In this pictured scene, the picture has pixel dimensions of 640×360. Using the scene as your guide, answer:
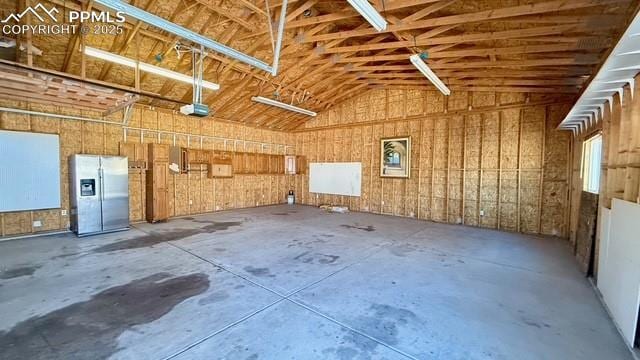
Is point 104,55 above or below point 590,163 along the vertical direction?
above

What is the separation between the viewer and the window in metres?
5.48

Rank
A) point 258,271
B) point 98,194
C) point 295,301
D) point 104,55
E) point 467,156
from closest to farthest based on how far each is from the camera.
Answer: point 295,301, point 258,271, point 104,55, point 98,194, point 467,156

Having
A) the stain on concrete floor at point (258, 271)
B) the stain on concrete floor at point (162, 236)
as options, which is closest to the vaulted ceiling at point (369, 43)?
the stain on concrete floor at point (162, 236)

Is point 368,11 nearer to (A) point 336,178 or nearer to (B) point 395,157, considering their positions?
(B) point 395,157

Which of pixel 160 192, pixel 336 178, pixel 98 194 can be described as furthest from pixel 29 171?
pixel 336 178

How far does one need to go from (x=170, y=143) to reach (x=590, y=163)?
1230 cm

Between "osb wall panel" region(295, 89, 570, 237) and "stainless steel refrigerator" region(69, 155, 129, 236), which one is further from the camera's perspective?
"osb wall panel" region(295, 89, 570, 237)

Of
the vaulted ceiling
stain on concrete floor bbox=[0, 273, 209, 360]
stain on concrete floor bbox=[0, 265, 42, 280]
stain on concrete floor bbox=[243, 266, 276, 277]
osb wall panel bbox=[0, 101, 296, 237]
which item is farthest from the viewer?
osb wall panel bbox=[0, 101, 296, 237]

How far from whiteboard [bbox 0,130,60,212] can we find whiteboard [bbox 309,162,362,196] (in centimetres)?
896

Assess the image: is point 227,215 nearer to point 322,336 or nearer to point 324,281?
point 324,281

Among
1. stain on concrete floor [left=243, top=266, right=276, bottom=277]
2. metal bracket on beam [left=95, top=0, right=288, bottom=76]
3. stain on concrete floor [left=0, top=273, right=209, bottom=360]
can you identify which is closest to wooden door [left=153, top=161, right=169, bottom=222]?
stain on concrete floor [left=0, top=273, right=209, bottom=360]

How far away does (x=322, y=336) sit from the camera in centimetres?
259

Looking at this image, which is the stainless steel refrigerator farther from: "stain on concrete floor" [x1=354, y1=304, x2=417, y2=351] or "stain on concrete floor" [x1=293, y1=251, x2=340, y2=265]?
"stain on concrete floor" [x1=354, y1=304, x2=417, y2=351]

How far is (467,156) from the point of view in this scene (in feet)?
27.6
